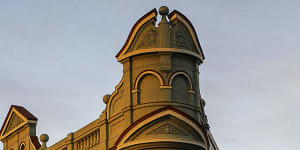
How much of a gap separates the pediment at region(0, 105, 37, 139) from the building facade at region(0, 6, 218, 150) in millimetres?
8133

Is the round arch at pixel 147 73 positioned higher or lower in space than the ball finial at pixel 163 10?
lower

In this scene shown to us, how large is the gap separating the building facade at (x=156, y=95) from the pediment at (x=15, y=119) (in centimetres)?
813

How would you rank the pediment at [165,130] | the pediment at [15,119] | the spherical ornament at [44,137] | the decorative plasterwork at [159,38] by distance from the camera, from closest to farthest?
1. the pediment at [165,130]
2. the decorative plasterwork at [159,38]
3. the spherical ornament at [44,137]
4. the pediment at [15,119]

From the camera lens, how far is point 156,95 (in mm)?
43125

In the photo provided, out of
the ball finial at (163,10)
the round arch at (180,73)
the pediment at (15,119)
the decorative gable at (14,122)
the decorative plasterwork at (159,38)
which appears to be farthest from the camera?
the decorative gable at (14,122)

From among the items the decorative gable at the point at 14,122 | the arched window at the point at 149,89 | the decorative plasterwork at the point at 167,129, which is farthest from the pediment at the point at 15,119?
the decorative plasterwork at the point at 167,129

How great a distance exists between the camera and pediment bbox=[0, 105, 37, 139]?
53062 millimetres

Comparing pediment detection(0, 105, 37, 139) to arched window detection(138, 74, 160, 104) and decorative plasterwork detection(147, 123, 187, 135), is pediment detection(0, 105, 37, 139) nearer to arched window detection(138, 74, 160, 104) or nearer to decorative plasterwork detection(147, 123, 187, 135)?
arched window detection(138, 74, 160, 104)

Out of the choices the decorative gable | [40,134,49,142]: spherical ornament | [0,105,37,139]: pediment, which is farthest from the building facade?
the decorative gable

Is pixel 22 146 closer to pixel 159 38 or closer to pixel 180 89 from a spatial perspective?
pixel 180 89

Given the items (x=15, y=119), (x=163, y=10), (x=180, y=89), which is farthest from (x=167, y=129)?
(x=15, y=119)

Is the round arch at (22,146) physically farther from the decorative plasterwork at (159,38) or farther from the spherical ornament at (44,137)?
the decorative plasterwork at (159,38)

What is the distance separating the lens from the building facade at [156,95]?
4188cm

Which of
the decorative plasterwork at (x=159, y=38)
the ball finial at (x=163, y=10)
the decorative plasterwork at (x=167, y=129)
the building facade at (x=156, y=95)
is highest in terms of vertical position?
the ball finial at (x=163, y=10)
